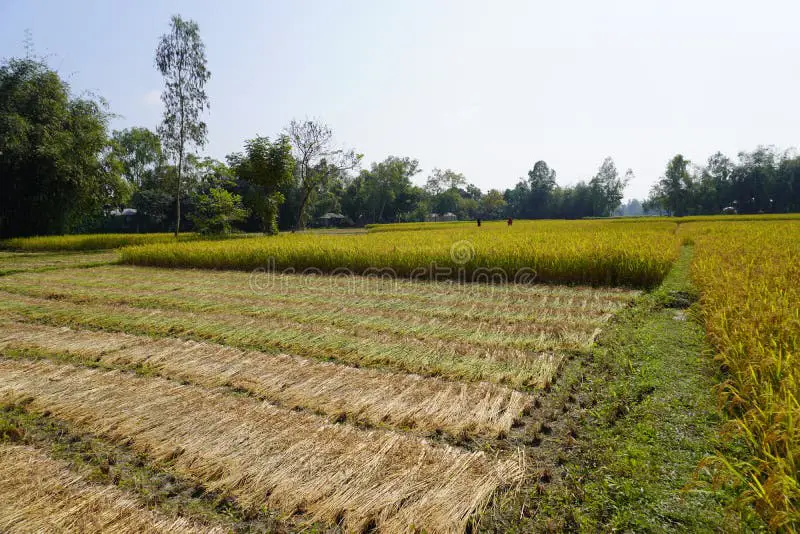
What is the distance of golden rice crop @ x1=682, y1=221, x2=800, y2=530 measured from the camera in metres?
1.78

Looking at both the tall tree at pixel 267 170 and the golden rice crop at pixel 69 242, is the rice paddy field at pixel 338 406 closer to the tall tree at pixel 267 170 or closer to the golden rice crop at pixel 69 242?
the golden rice crop at pixel 69 242

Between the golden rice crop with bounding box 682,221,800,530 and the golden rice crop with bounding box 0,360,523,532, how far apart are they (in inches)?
44.7

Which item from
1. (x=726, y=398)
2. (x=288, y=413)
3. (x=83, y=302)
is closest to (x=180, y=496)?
(x=288, y=413)

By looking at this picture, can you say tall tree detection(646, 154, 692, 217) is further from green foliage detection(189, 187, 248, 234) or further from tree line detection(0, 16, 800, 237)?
green foliage detection(189, 187, 248, 234)

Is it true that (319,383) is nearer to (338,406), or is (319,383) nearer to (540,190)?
(338,406)

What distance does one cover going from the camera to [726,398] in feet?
9.78

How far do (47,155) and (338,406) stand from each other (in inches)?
1042

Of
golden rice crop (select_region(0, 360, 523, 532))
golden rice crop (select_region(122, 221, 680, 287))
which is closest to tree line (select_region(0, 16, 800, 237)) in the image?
golden rice crop (select_region(122, 221, 680, 287))

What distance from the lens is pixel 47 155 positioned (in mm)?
21359

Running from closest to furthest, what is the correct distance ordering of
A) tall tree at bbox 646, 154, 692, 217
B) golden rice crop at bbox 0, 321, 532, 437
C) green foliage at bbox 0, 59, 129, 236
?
golden rice crop at bbox 0, 321, 532, 437 → green foliage at bbox 0, 59, 129, 236 → tall tree at bbox 646, 154, 692, 217

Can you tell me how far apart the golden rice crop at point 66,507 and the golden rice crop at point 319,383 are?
1.26m

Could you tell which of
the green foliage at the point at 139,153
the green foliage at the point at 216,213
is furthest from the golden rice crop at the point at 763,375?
the green foliage at the point at 139,153

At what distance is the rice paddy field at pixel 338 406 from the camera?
2.09 meters

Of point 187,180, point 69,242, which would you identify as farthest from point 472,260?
point 187,180
